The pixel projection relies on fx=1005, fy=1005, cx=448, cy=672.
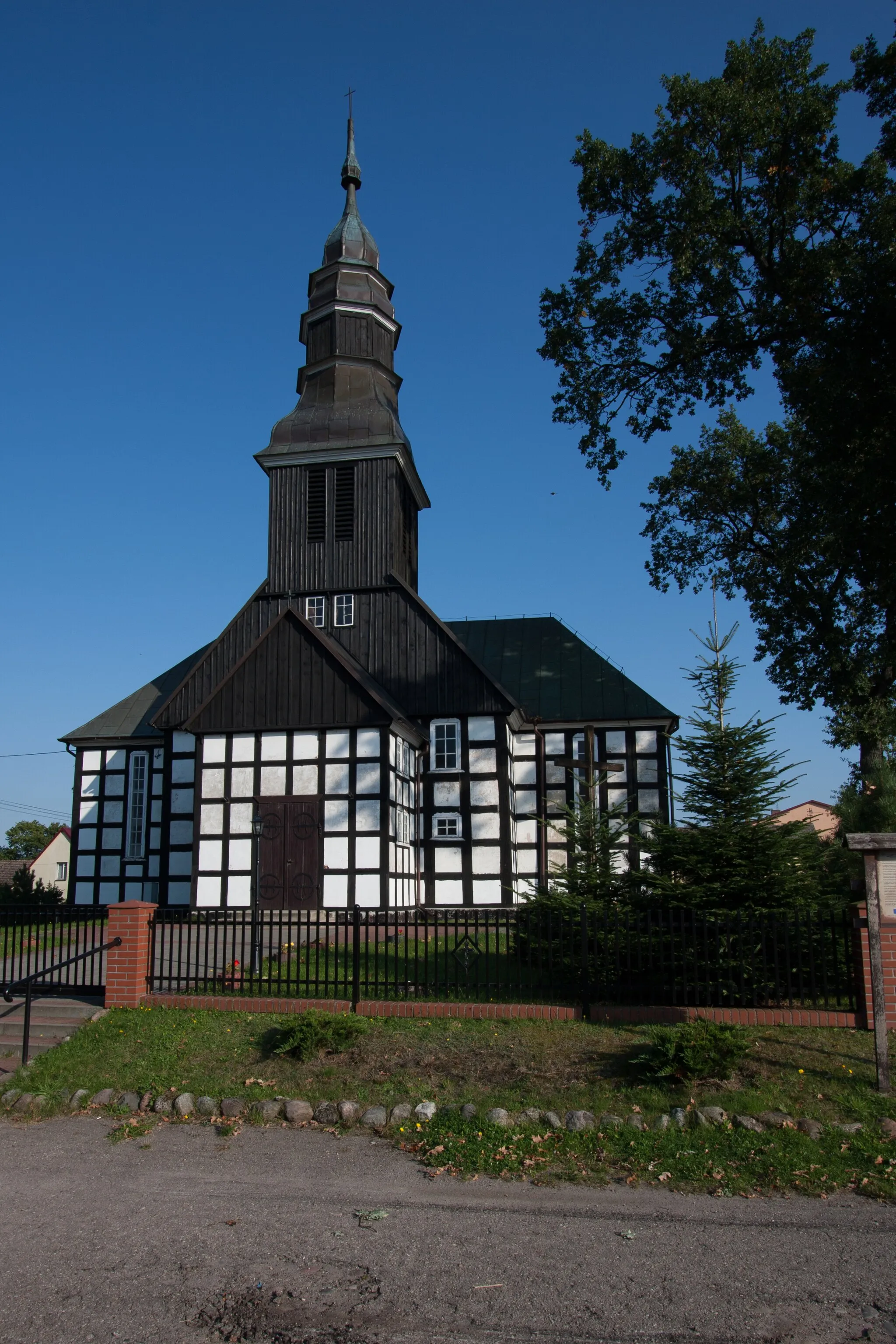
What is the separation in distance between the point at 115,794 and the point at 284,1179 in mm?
19929

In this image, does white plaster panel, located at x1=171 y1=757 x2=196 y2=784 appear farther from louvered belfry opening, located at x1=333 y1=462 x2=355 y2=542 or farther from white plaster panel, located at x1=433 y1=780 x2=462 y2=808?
louvered belfry opening, located at x1=333 y1=462 x2=355 y2=542

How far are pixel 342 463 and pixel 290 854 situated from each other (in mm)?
10539

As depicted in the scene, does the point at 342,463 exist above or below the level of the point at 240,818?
above

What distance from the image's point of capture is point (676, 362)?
17594 mm

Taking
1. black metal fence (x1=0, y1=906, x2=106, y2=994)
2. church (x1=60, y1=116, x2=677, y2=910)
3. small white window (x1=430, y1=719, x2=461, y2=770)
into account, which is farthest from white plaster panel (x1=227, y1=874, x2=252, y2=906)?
black metal fence (x1=0, y1=906, x2=106, y2=994)

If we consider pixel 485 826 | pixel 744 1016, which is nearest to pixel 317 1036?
pixel 744 1016

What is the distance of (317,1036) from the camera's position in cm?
996

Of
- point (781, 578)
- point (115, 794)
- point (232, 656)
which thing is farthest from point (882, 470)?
point (115, 794)

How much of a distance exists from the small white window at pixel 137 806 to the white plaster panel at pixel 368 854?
25.3 ft

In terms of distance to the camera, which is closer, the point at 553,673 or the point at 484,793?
the point at 484,793

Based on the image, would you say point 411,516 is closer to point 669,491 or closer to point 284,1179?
point 669,491

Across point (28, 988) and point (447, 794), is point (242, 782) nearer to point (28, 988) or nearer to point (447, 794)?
point (447, 794)

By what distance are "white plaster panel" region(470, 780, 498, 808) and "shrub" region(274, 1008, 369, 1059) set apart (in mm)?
13689

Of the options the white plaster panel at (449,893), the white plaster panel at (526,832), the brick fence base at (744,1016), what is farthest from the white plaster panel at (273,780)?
the brick fence base at (744,1016)
